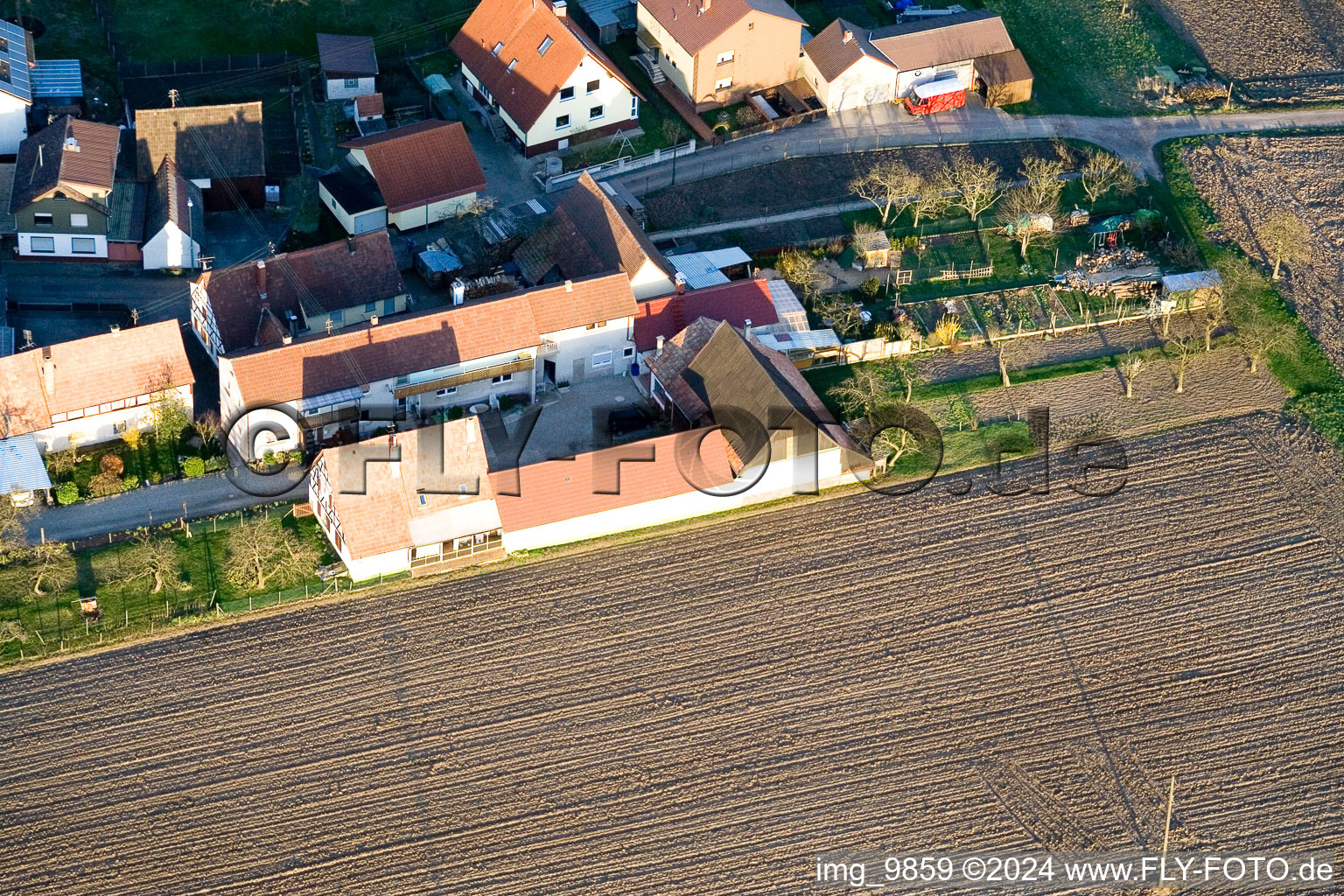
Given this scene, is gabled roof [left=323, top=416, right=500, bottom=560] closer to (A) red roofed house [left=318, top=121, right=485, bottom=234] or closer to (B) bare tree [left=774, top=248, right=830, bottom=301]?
(A) red roofed house [left=318, top=121, right=485, bottom=234]

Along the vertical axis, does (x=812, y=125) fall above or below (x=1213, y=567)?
above

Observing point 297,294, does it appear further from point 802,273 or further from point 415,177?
point 802,273

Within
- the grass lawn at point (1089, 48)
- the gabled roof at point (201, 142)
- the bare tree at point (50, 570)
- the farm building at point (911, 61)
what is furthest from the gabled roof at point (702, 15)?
the bare tree at point (50, 570)

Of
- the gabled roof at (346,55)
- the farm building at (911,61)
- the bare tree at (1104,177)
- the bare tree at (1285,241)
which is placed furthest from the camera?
the farm building at (911,61)

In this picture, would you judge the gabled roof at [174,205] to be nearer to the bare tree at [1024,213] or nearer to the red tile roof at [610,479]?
the red tile roof at [610,479]

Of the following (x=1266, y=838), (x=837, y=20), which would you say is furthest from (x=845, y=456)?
(x=837, y=20)

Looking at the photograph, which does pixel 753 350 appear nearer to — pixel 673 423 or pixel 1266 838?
pixel 673 423
